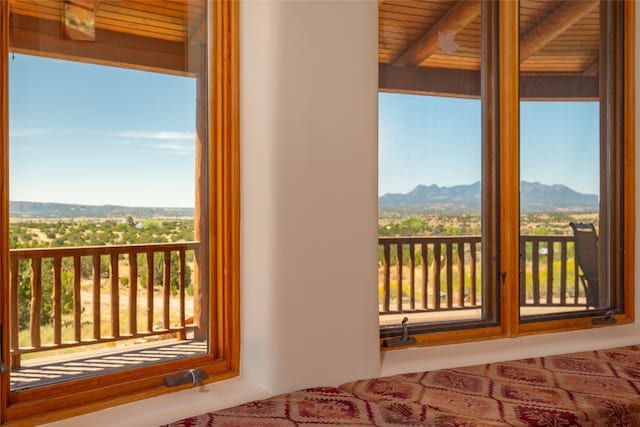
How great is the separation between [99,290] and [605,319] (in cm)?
219

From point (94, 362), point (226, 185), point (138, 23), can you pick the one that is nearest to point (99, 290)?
point (94, 362)

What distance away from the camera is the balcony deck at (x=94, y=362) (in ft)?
5.15

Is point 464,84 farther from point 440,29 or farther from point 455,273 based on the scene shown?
point 455,273

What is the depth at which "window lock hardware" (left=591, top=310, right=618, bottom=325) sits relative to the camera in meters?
2.71

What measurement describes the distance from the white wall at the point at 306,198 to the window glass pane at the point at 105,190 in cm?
17

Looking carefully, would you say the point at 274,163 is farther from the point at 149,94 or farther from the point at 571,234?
the point at 571,234

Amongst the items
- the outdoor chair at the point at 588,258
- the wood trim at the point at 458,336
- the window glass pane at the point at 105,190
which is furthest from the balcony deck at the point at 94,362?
the outdoor chair at the point at 588,258

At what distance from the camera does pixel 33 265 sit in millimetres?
1587

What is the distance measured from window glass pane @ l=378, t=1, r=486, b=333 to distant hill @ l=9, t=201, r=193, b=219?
848 mm

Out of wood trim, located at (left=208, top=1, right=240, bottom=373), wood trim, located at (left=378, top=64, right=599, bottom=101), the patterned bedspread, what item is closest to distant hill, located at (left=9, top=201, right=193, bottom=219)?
wood trim, located at (left=208, top=1, right=240, bottom=373)

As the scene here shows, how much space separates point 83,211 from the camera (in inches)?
66.2

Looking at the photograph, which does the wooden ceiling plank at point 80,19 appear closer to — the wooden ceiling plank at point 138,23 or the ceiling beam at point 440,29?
the wooden ceiling plank at point 138,23

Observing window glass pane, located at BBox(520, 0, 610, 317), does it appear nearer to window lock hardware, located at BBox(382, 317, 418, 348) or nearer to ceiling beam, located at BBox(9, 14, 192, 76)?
window lock hardware, located at BBox(382, 317, 418, 348)

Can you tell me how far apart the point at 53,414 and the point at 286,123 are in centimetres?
106
